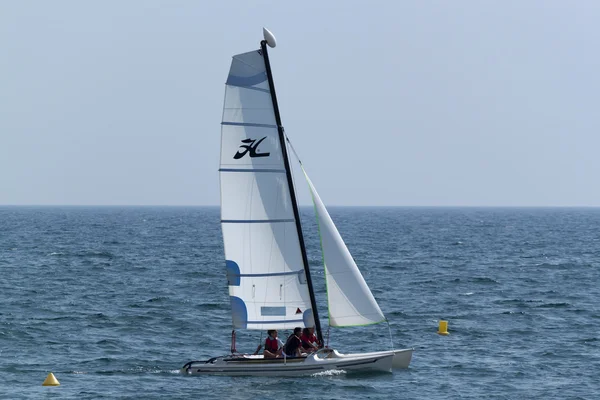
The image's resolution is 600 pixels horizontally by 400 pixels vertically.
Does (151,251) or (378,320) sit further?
(151,251)

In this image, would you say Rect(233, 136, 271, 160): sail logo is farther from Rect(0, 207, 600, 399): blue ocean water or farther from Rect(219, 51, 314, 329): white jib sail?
Rect(0, 207, 600, 399): blue ocean water

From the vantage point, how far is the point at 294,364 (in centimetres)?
3152

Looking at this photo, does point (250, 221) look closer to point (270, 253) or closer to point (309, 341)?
point (270, 253)

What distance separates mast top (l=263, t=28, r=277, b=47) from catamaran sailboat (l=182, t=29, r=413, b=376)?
3.34ft

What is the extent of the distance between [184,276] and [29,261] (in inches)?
729

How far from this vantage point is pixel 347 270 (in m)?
31.4

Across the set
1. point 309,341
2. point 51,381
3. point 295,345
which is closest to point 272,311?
point 295,345

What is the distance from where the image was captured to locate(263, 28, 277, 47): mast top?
1170 inches

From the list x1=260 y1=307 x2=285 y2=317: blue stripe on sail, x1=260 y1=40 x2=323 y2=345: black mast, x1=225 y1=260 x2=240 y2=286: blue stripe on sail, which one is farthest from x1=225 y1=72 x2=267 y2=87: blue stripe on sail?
x1=260 y1=307 x2=285 y2=317: blue stripe on sail

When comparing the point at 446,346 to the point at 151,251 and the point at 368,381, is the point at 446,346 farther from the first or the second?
the point at 151,251

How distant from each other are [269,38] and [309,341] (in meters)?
10.1

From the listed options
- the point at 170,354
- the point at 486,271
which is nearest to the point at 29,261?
the point at 486,271

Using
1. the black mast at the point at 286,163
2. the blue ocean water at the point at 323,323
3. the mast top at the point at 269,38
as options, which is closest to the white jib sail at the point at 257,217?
the black mast at the point at 286,163

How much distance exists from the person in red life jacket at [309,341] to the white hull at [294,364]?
11.3 inches
